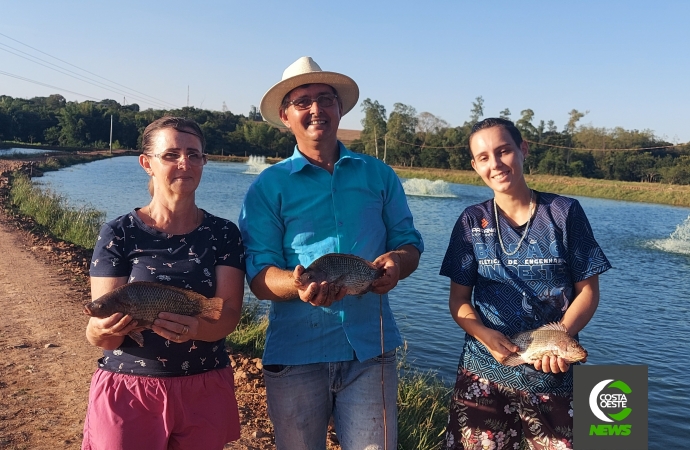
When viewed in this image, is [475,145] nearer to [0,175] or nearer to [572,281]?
[572,281]

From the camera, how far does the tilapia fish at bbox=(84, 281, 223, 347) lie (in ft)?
9.40

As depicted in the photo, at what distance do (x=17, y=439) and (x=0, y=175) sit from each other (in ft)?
98.3

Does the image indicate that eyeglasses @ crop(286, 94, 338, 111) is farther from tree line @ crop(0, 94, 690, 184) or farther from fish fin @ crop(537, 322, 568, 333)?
tree line @ crop(0, 94, 690, 184)

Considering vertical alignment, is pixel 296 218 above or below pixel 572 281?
above

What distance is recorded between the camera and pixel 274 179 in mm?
3463

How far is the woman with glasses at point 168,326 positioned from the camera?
115 inches

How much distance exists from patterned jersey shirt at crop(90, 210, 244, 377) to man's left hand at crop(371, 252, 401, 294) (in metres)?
0.84

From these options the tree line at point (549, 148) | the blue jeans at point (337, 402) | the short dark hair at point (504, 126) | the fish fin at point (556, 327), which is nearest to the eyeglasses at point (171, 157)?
the blue jeans at point (337, 402)

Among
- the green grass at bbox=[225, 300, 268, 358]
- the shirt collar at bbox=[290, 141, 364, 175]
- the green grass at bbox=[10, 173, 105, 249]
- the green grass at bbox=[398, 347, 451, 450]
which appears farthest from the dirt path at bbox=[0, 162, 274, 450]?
the green grass at bbox=[10, 173, 105, 249]

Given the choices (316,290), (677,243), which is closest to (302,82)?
(316,290)

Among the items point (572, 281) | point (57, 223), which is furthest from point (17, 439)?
point (57, 223)

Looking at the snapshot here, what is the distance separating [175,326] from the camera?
2.93 metres

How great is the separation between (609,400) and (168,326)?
2.67 m

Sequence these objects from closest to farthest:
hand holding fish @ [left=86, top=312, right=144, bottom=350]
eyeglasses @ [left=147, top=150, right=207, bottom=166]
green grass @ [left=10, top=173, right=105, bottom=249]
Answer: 1. hand holding fish @ [left=86, top=312, right=144, bottom=350]
2. eyeglasses @ [left=147, top=150, right=207, bottom=166]
3. green grass @ [left=10, top=173, right=105, bottom=249]
